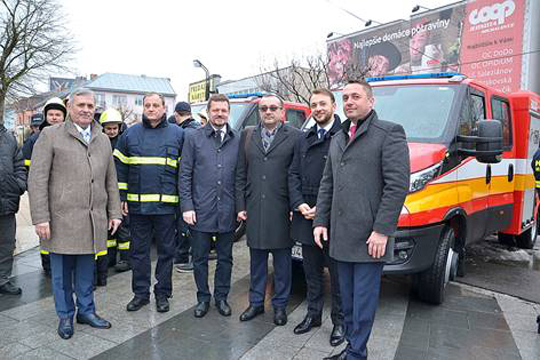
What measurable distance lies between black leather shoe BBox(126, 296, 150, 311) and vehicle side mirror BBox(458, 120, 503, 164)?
3.60m

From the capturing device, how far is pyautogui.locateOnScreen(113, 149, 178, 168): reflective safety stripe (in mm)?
4023

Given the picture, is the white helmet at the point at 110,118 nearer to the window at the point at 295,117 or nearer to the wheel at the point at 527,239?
the window at the point at 295,117

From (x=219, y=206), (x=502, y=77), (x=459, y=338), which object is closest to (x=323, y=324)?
(x=459, y=338)

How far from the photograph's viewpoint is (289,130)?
3.90 meters

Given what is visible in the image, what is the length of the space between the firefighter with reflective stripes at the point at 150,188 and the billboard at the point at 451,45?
19.9m

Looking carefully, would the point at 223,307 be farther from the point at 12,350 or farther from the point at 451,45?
the point at 451,45

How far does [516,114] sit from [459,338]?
388cm

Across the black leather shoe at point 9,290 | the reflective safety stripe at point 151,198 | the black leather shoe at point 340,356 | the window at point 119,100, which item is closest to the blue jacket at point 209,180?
the reflective safety stripe at point 151,198

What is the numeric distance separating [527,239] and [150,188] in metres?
6.71

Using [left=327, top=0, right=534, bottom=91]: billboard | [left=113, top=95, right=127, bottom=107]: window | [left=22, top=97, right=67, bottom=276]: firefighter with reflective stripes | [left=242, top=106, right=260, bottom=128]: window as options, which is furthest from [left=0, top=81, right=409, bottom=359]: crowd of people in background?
[left=113, top=95, right=127, bottom=107]: window

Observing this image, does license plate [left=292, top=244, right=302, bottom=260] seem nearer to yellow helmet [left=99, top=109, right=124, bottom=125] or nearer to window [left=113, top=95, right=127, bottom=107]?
yellow helmet [left=99, top=109, right=124, bottom=125]

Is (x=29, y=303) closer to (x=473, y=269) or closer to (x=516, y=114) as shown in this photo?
(x=473, y=269)

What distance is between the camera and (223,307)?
411cm

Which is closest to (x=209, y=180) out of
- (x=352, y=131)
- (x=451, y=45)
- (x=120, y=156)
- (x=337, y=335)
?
(x=120, y=156)
